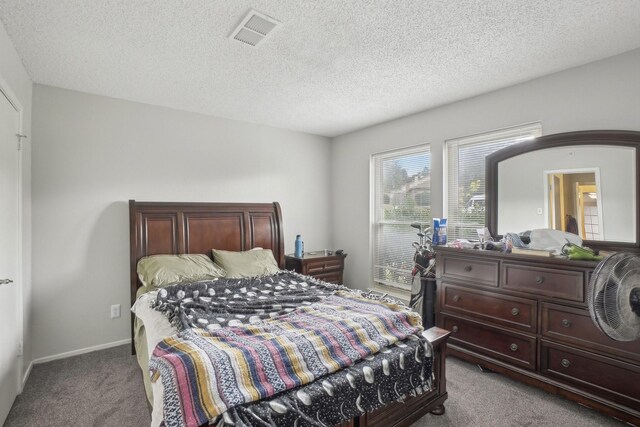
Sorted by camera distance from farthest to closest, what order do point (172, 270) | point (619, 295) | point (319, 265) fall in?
point (319, 265)
point (172, 270)
point (619, 295)

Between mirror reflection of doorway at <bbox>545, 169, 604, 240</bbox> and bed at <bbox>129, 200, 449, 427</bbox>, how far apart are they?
56.2 inches

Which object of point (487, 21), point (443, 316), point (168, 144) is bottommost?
point (443, 316)

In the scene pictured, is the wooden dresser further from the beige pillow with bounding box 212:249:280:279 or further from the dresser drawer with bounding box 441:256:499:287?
the beige pillow with bounding box 212:249:280:279

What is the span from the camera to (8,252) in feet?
7.06

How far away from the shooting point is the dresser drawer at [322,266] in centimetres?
401

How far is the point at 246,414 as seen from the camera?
1.22 m

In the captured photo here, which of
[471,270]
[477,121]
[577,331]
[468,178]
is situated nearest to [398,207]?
[468,178]

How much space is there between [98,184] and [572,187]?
424 centimetres

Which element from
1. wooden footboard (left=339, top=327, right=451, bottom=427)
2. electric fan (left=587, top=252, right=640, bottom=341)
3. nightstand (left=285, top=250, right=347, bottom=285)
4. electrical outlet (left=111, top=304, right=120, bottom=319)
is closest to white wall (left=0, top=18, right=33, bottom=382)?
Result: electrical outlet (left=111, top=304, right=120, bottom=319)

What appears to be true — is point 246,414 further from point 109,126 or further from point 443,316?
point 109,126

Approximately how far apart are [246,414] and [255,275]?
2069mm

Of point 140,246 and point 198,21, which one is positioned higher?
point 198,21

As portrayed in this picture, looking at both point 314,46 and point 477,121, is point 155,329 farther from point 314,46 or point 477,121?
point 477,121

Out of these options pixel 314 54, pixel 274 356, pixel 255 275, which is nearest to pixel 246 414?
pixel 274 356
